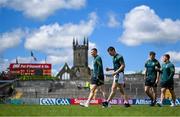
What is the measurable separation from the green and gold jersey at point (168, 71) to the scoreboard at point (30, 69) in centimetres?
10175

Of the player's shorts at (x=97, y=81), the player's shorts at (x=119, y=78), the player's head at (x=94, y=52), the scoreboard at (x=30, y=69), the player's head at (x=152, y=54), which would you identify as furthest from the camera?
the scoreboard at (x=30, y=69)

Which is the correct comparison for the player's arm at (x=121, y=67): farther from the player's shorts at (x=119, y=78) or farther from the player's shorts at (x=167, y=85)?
the player's shorts at (x=167, y=85)

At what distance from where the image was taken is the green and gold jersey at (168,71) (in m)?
18.4

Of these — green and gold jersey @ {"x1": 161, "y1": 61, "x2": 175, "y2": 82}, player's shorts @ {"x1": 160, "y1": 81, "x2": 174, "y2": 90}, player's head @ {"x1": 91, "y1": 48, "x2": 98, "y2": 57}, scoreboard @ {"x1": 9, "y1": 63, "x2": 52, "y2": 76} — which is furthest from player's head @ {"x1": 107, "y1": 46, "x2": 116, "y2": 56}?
scoreboard @ {"x1": 9, "y1": 63, "x2": 52, "y2": 76}

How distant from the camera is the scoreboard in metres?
119

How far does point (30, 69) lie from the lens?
121m

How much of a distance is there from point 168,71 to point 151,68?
623 mm

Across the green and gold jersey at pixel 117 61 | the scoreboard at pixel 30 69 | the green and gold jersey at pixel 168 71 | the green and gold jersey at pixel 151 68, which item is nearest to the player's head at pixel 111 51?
the green and gold jersey at pixel 117 61

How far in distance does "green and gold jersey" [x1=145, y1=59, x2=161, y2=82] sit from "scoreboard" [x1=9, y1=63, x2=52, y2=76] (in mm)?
101611

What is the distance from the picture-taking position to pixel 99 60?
16750 mm

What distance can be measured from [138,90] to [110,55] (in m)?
74.4

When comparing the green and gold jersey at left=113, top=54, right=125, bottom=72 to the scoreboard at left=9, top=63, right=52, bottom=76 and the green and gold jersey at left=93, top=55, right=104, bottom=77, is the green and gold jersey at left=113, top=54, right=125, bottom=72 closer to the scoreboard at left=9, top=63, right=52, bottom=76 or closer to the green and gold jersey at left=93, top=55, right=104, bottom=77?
the green and gold jersey at left=93, top=55, right=104, bottom=77

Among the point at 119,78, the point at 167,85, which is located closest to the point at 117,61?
the point at 119,78

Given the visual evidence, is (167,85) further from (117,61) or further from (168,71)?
(117,61)
